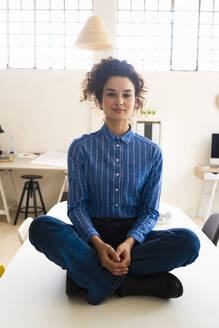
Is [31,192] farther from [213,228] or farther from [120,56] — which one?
[213,228]

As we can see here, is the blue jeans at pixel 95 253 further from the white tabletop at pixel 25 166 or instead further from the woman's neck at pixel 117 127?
the white tabletop at pixel 25 166

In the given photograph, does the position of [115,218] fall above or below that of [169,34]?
below

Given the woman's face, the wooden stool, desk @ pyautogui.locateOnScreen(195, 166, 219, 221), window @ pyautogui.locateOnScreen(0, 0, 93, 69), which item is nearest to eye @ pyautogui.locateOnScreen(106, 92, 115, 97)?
the woman's face

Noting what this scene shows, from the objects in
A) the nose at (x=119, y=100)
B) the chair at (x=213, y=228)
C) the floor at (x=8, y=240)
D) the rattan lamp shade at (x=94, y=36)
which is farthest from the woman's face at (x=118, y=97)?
the floor at (x=8, y=240)

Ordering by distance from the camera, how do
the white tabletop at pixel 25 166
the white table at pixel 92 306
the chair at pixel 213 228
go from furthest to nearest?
the white tabletop at pixel 25 166 < the chair at pixel 213 228 < the white table at pixel 92 306

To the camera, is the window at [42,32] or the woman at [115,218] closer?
the woman at [115,218]

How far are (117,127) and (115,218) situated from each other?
1.38 ft

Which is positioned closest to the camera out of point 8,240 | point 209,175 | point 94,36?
point 94,36

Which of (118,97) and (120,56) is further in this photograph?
(120,56)

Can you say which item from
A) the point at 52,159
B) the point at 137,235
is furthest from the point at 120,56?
the point at 137,235

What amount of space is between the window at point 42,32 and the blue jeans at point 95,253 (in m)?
3.75

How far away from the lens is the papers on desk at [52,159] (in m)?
4.37

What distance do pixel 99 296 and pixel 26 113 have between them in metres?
3.74

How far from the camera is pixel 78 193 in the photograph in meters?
1.81
